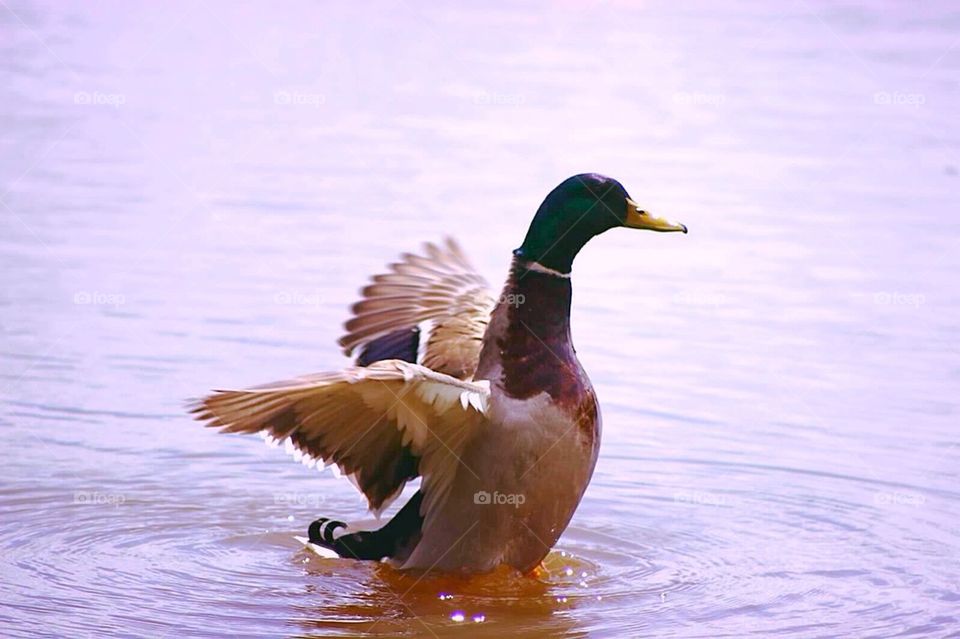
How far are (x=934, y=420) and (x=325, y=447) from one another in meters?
3.37

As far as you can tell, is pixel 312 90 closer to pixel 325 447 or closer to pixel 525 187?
pixel 525 187

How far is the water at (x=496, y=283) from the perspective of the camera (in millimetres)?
6250

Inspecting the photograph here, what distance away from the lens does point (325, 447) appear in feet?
19.3

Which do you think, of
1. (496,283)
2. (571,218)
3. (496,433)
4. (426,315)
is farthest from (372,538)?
(496,283)

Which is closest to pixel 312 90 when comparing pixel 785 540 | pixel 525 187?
pixel 525 187

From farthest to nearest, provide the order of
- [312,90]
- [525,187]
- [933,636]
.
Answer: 1. [312,90]
2. [525,187]
3. [933,636]

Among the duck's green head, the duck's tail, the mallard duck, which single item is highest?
the duck's green head

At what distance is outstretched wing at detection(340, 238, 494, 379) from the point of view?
277 inches

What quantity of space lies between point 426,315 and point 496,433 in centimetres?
144

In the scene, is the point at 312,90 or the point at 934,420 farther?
the point at 312,90

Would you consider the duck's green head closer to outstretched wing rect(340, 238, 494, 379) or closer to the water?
outstretched wing rect(340, 238, 494, 379)

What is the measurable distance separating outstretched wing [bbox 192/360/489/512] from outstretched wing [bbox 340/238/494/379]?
0.86 metres

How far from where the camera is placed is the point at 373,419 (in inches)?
227

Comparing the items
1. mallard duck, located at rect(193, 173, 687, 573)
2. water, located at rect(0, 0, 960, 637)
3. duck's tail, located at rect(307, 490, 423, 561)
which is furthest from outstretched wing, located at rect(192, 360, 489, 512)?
water, located at rect(0, 0, 960, 637)
